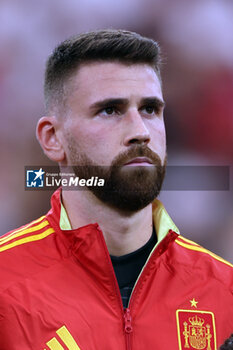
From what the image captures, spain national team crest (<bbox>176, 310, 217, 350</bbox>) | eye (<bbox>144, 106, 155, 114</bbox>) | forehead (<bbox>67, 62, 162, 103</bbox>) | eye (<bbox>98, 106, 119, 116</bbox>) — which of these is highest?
forehead (<bbox>67, 62, 162, 103</bbox>)

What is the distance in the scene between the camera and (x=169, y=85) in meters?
2.75

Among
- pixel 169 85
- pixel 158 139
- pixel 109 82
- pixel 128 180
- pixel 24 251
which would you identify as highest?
pixel 169 85

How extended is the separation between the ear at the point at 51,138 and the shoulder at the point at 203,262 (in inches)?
18.7

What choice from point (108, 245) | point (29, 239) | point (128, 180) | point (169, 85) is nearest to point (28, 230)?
point (29, 239)

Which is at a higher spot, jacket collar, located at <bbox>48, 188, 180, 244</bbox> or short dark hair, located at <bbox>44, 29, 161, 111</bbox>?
short dark hair, located at <bbox>44, 29, 161, 111</bbox>

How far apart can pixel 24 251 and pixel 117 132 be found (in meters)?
0.43

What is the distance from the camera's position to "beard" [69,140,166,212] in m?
1.36

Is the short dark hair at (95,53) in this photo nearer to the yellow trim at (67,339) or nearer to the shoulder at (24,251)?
the shoulder at (24,251)

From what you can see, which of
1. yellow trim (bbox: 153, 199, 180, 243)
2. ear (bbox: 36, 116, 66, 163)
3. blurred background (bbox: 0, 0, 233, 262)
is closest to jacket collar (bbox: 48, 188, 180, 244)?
yellow trim (bbox: 153, 199, 180, 243)

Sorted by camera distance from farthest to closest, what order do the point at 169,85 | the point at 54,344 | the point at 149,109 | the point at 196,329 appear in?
the point at 169,85 → the point at 149,109 → the point at 196,329 → the point at 54,344

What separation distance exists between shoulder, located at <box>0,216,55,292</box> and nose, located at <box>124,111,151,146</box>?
0.37 metres

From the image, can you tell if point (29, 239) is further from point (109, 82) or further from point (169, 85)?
point (169, 85)

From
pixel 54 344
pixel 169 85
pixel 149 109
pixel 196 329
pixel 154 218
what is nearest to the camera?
pixel 54 344

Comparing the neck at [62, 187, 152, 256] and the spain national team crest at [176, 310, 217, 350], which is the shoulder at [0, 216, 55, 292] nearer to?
the neck at [62, 187, 152, 256]
